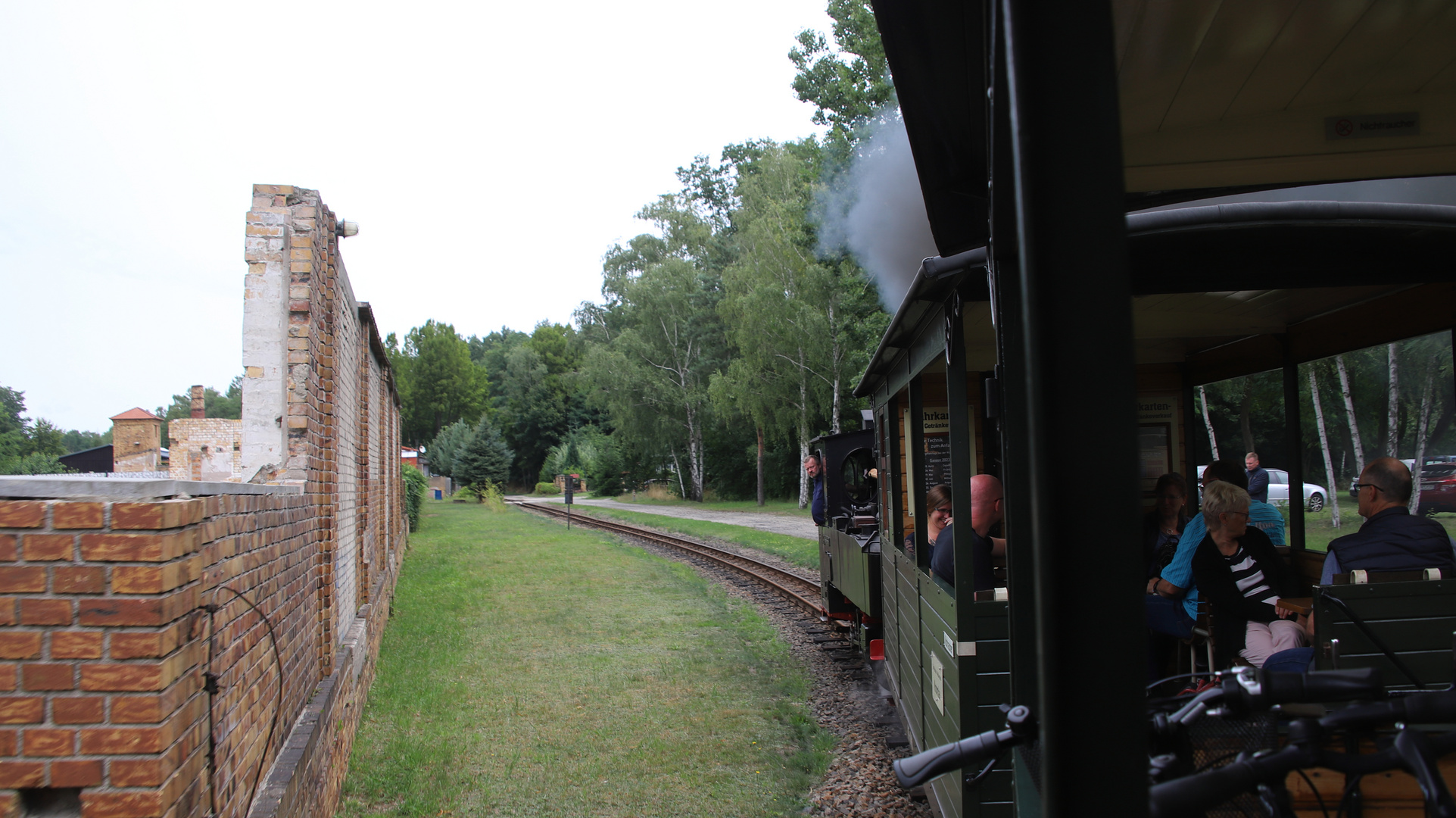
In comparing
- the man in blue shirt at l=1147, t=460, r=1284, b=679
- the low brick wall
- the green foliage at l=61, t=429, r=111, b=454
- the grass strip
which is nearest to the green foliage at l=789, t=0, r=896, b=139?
the grass strip

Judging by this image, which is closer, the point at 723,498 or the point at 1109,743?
the point at 1109,743

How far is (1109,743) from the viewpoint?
79 cm

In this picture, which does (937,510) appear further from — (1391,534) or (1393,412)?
(1393,412)

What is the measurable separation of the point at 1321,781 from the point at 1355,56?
196 centimetres

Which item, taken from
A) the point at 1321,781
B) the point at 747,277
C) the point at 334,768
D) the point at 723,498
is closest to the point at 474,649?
the point at 334,768

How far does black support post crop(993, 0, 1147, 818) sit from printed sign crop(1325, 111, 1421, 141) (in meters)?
2.49

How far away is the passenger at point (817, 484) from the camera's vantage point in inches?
363

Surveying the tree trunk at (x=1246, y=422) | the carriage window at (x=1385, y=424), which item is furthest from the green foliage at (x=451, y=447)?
the tree trunk at (x=1246, y=422)

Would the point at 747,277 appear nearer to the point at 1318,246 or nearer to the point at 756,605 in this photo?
the point at 756,605

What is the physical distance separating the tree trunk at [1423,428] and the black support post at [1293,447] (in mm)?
9523

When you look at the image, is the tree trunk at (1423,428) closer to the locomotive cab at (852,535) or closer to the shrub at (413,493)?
the locomotive cab at (852,535)

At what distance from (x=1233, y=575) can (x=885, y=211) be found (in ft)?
36.1

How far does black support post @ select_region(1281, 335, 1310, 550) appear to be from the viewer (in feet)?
15.8

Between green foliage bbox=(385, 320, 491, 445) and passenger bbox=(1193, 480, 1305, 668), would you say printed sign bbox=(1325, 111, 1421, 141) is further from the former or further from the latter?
green foliage bbox=(385, 320, 491, 445)
